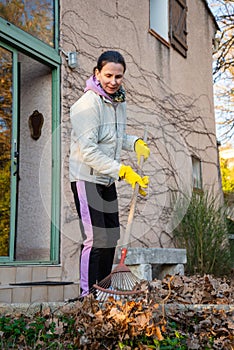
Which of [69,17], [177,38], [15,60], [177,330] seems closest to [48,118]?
[15,60]

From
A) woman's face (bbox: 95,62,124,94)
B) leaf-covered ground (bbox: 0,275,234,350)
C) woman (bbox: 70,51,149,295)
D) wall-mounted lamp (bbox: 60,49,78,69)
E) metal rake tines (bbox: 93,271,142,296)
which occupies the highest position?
wall-mounted lamp (bbox: 60,49,78,69)

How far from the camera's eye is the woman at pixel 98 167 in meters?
2.98

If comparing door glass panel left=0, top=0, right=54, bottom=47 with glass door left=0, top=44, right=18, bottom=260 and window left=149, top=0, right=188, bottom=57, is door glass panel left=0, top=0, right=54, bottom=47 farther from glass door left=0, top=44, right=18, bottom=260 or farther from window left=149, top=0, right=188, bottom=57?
window left=149, top=0, right=188, bottom=57

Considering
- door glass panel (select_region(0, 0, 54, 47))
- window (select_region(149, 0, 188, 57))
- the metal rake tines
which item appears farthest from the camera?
window (select_region(149, 0, 188, 57))

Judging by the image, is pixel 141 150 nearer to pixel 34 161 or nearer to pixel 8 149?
pixel 8 149

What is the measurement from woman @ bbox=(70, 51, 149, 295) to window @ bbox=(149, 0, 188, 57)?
4.38 metres

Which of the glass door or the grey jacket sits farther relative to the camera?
the glass door

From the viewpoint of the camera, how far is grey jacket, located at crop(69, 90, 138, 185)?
2.99 m

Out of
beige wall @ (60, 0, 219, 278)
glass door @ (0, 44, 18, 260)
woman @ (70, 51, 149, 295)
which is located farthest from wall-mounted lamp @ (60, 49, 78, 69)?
woman @ (70, 51, 149, 295)

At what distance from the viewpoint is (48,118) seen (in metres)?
4.88

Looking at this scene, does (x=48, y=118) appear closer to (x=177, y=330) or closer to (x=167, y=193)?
(x=167, y=193)

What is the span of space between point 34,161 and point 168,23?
12.0ft

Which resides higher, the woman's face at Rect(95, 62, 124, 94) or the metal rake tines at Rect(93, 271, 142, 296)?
the woman's face at Rect(95, 62, 124, 94)

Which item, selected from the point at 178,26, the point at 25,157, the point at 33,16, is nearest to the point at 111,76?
the point at 33,16
